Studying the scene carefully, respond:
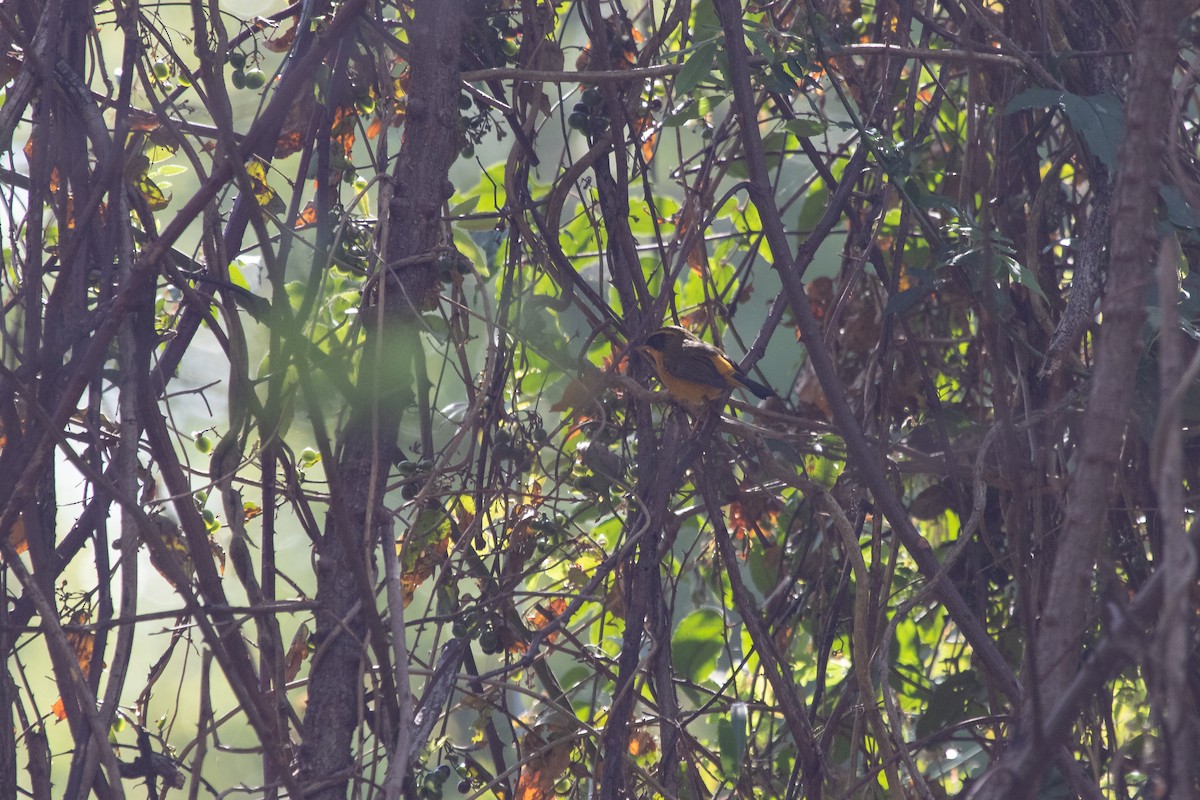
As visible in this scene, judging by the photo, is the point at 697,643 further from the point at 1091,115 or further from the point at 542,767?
the point at 1091,115

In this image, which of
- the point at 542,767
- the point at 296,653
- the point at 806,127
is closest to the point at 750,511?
the point at 542,767

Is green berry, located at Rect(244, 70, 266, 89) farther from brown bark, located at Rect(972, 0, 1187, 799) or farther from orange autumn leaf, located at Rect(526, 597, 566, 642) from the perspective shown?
brown bark, located at Rect(972, 0, 1187, 799)

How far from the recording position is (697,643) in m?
3.84

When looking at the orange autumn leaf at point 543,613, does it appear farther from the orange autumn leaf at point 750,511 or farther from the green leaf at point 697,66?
the green leaf at point 697,66

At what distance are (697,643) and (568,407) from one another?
110cm

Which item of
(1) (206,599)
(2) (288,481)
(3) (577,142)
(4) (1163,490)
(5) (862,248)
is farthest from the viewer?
(3) (577,142)

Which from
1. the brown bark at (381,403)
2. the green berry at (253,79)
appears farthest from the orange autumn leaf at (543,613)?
the green berry at (253,79)

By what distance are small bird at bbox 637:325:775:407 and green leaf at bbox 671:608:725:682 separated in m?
0.76

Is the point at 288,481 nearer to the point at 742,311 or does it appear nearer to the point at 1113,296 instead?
the point at 1113,296

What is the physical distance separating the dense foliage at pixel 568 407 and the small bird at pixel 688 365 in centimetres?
13

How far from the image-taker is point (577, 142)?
8.14 m

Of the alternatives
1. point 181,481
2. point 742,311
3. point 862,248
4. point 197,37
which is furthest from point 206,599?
point 742,311

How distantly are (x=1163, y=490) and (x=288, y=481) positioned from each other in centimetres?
186

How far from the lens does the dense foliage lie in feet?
6.51
